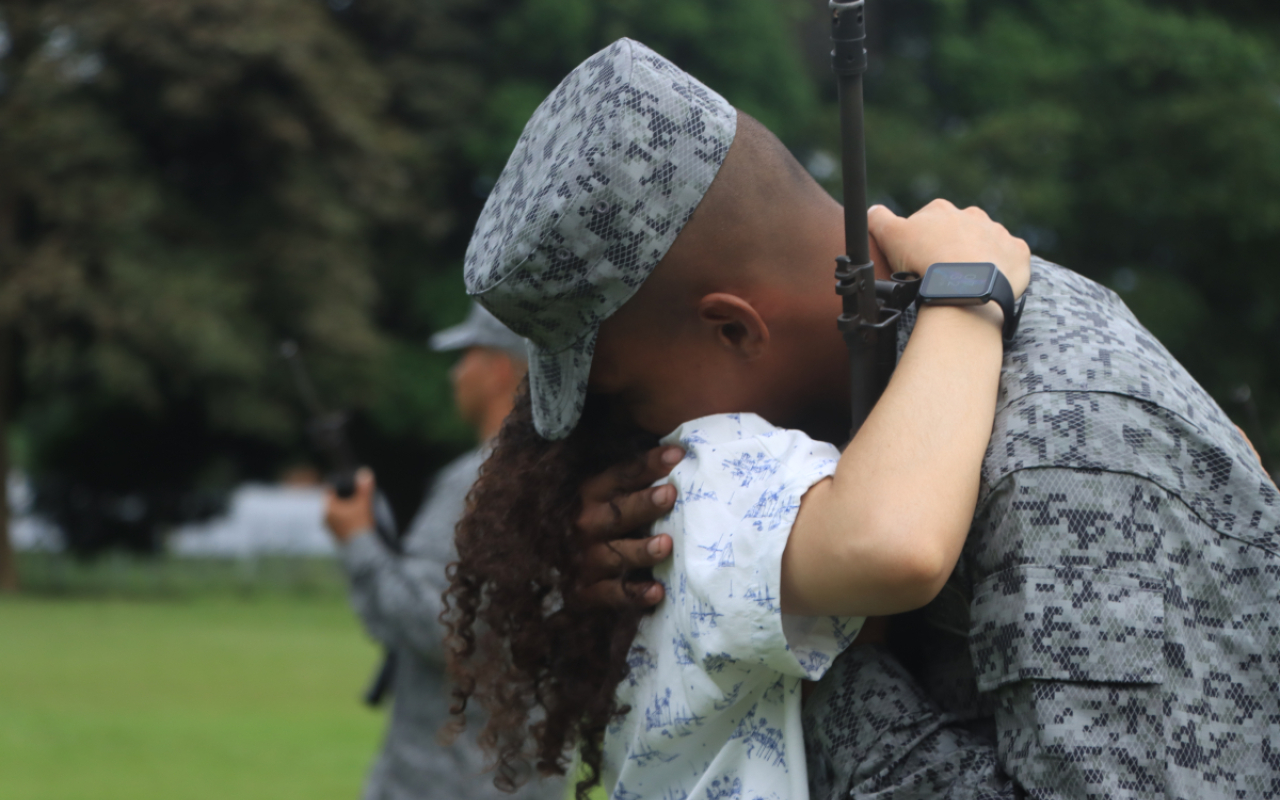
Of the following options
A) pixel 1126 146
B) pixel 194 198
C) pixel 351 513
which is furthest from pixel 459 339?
pixel 1126 146

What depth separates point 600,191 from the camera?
1.52m

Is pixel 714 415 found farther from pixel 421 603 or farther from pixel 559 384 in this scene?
pixel 421 603

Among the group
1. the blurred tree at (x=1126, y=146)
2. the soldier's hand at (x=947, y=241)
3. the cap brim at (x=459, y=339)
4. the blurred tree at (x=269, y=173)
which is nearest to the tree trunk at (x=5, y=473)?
the blurred tree at (x=269, y=173)

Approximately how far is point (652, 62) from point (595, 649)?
2.50ft

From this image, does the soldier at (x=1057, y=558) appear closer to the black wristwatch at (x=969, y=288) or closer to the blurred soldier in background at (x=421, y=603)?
the black wristwatch at (x=969, y=288)

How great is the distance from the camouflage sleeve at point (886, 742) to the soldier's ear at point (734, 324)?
0.39 meters

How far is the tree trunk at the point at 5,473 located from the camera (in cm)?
2088

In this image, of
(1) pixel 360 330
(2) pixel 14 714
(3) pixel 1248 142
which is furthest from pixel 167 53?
(3) pixel 1248 142

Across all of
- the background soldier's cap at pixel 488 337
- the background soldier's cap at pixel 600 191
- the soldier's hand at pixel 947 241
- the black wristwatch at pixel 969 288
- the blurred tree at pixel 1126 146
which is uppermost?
the background soldier's cap at pixel 600 191

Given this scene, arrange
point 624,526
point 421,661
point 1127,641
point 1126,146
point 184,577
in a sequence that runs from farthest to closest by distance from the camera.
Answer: point 1126,146 < point 184,577 < point 421,661 < point 624,526 < point 1127,641

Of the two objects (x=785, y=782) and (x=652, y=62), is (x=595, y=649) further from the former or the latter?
(x=652, y=62)

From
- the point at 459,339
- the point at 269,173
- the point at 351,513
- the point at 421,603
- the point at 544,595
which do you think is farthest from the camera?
the point at 269,173

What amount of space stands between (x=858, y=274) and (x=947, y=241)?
204 millimetres

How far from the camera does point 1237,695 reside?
139cm
